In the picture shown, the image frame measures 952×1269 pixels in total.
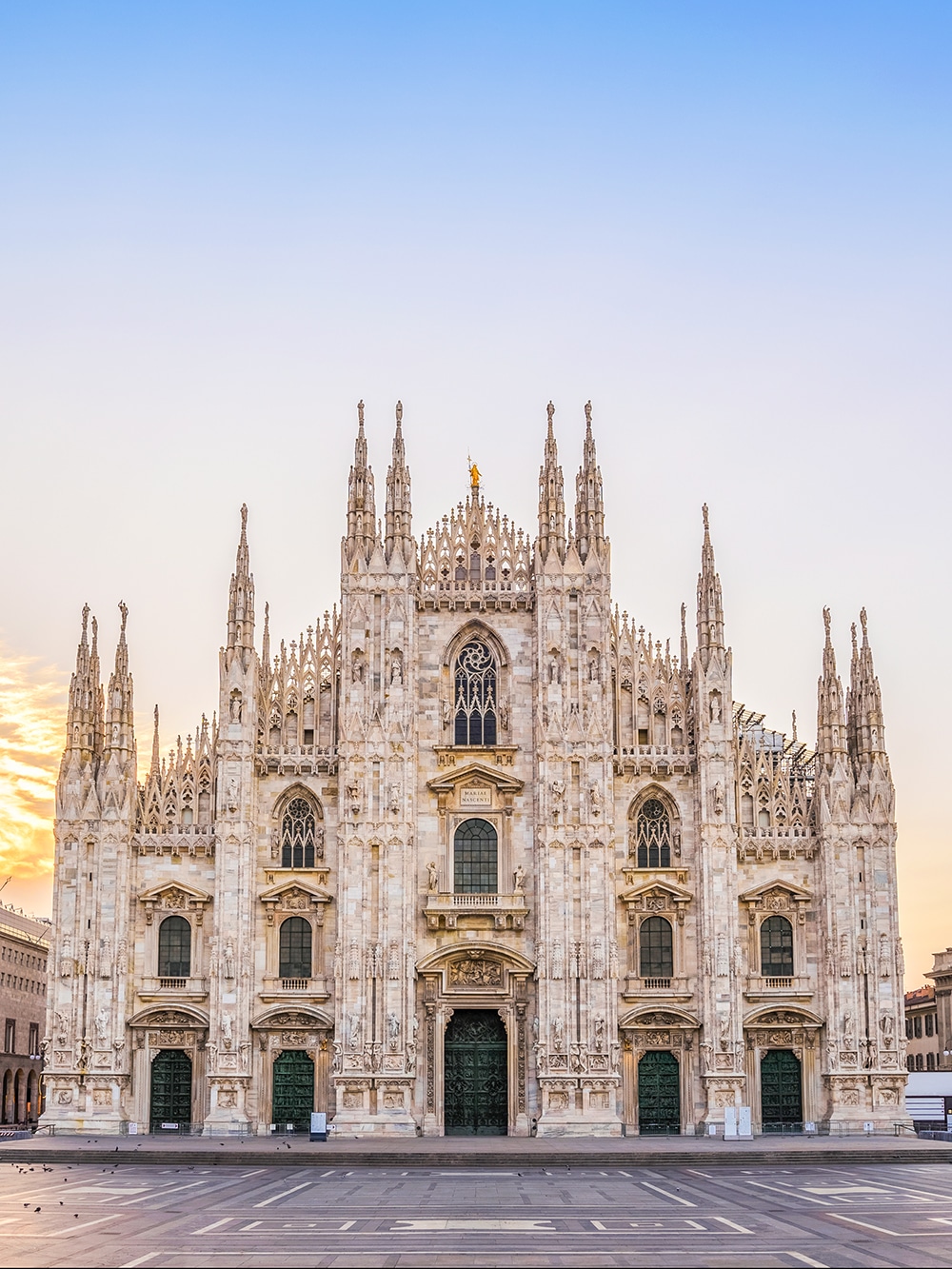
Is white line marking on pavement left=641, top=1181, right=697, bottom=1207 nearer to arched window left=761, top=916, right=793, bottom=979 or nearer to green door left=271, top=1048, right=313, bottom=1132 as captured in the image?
arched window left=761, top=916, right=793, bottom=979

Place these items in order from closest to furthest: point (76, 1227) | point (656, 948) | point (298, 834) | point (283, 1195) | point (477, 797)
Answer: point (76, 1227) < point (283, 1195) < point (656, 948) < point (298, 834) < point (477, 797)

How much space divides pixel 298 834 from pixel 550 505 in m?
16.1

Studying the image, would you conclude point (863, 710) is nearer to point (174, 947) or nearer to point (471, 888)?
point (471, 888)

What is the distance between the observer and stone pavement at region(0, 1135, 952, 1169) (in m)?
48.9

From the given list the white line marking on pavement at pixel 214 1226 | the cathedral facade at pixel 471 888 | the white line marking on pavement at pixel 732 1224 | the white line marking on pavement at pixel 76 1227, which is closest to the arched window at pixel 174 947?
the cathedral facade at pixel 471 888

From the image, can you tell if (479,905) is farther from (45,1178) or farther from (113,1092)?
(45,1178)

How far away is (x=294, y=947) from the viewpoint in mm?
60312

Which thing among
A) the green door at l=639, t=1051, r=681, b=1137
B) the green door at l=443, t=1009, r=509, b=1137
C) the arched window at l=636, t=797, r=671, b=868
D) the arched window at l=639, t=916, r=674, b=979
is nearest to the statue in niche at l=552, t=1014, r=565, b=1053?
the green door at l=443, t=1009, r=509, b=1137

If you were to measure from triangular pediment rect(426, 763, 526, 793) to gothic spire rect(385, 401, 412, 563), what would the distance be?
8542mm

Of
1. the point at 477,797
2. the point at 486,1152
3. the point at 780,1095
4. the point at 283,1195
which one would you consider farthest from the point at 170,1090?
the point at 780,1095

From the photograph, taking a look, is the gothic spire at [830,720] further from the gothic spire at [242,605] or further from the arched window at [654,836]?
the gothic spire at [242,605]

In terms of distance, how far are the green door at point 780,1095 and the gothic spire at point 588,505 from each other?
20390mm

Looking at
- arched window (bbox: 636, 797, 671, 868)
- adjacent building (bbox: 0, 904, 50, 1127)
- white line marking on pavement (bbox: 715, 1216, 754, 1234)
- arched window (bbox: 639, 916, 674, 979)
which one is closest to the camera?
white line marking on pavement (bbox: 715, 1216, 754, 1234)

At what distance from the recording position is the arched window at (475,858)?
200ft
